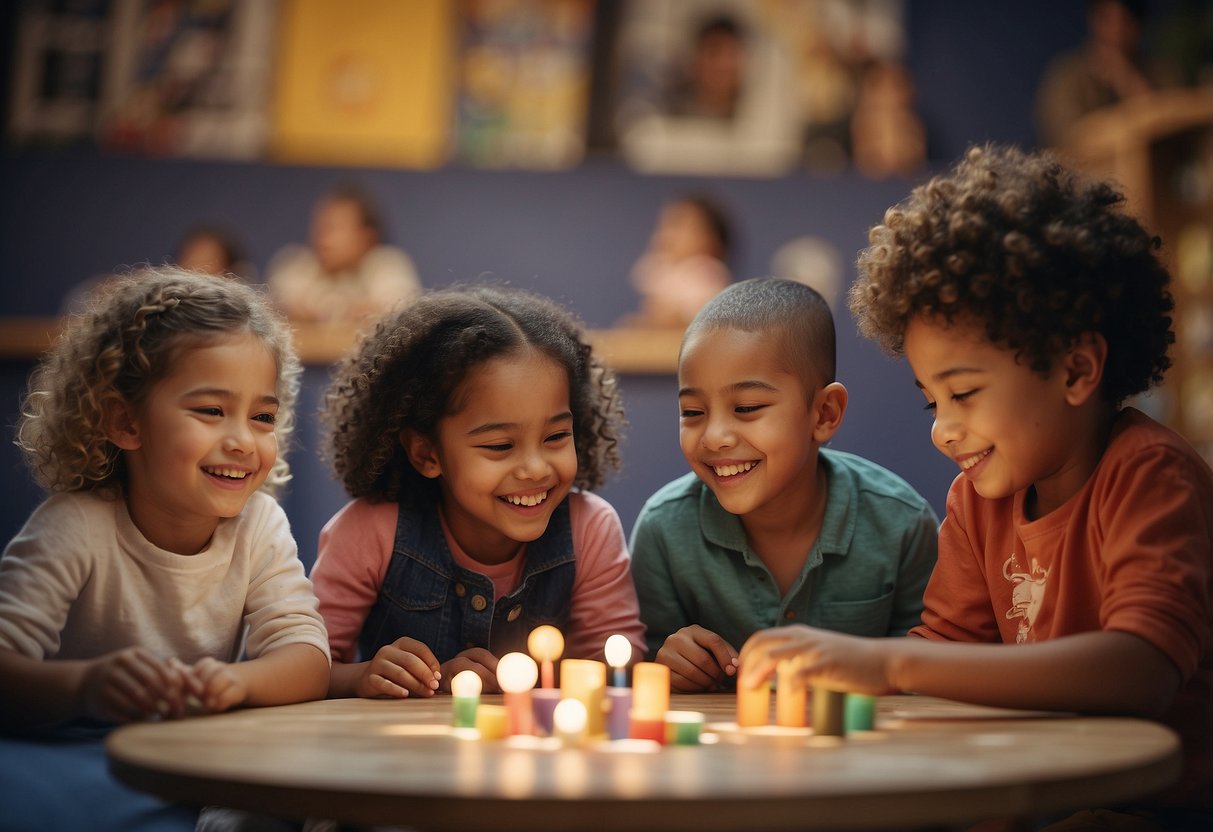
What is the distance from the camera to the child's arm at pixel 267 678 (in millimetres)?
1345

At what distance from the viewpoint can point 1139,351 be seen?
155cm

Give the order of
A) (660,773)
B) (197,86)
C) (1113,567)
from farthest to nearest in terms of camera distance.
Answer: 1. (197,86)
2. (1113,567)
3. (660,773)

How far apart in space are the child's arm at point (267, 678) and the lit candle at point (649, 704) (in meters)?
0.48

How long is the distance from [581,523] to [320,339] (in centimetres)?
350

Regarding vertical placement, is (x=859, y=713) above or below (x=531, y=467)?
below

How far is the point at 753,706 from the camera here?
1266mm

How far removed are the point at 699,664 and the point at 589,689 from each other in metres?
0.48

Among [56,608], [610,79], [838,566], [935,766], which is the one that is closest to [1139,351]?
[838,566]

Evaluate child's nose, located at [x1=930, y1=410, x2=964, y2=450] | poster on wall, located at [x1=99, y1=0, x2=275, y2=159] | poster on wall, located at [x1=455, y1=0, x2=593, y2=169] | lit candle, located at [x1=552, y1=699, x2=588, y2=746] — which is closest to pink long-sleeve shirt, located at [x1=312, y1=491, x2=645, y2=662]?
child's nose, located at [x1=930, y1=410, x2=964, y2=450]

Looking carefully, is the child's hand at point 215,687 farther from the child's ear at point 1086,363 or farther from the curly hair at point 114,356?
the child's ear at point 1086,363

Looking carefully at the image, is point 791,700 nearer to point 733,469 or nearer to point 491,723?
point 491,723

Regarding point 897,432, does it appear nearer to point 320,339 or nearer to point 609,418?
point 320,339

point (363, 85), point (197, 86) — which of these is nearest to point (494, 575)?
point (363, 85)

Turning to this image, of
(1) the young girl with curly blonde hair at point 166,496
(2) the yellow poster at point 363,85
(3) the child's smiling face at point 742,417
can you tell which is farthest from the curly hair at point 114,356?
(2) the yellow poster at point 363,85
